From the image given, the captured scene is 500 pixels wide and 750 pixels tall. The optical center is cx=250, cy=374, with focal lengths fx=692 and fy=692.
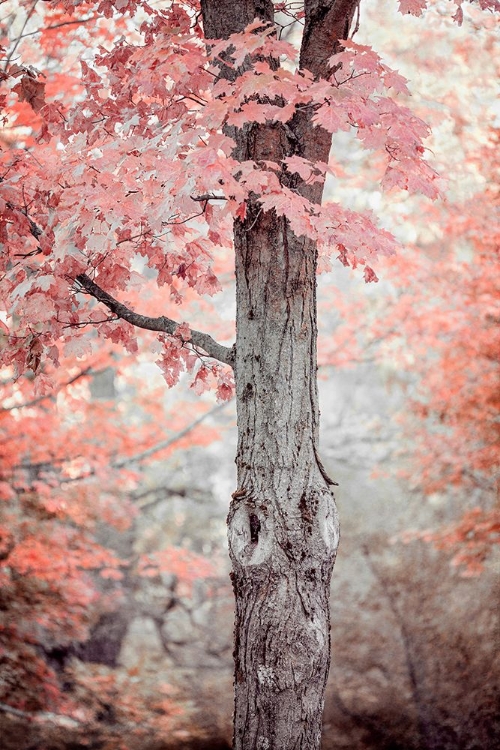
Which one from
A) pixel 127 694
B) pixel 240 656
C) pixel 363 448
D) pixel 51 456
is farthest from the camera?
pixel 363 448

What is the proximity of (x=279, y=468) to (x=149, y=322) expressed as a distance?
943 mm

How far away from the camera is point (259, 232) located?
2.87 metres

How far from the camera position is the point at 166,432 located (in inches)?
314

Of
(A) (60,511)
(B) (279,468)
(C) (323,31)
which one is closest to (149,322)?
(B) (279,468)

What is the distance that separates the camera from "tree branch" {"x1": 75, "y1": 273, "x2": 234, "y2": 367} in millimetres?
3018

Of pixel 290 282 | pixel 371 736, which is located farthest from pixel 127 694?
pixel 290 282

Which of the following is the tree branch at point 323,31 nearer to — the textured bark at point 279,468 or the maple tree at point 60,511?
the textured bark at point 279,468

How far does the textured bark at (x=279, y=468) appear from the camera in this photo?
8.58 feet

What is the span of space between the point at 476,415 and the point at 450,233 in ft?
5.84

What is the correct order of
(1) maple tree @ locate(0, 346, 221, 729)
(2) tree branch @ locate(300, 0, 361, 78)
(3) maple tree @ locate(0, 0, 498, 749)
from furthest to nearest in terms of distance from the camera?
(1) maple tree @ locate(0, 346, 221, 729) → (2) tree branch @ locate(300, 0, 361, 78) → (3) maple tree @ locate(0, 0, 498, 749)

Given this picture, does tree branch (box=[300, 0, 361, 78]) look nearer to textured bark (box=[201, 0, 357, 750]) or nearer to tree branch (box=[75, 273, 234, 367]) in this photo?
textured bark (box=[201, 0, 357, 750])

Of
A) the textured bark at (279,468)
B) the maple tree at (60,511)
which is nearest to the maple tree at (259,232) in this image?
the textured bark at (279,468)

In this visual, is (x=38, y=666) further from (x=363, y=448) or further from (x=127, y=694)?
(x=363, y=448)

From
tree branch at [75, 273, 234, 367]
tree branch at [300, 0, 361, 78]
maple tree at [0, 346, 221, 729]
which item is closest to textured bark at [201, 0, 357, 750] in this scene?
tree branch at [300, 0, 361, 78]
